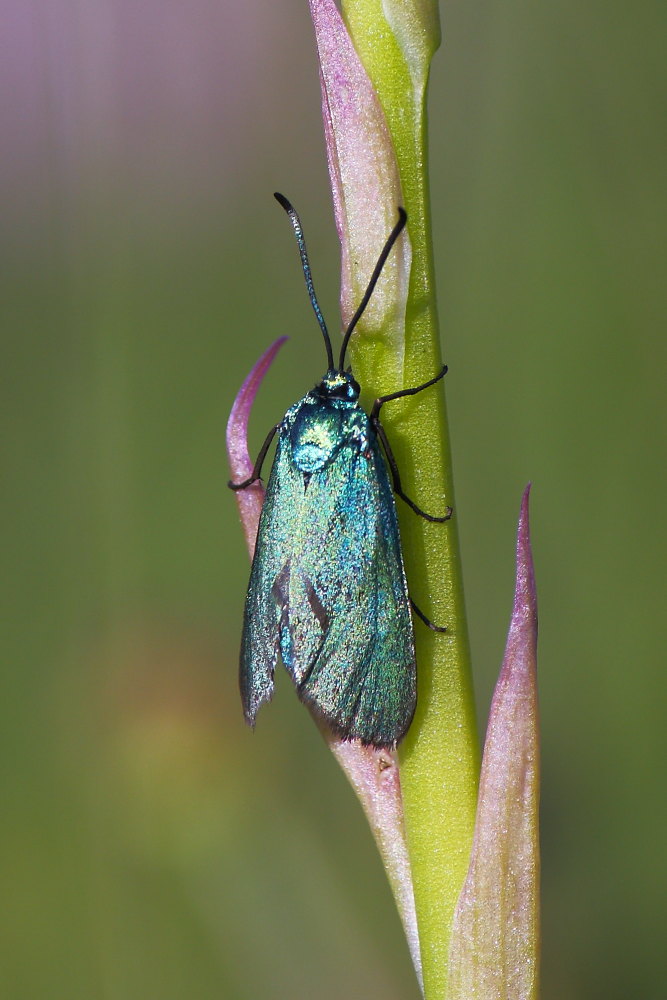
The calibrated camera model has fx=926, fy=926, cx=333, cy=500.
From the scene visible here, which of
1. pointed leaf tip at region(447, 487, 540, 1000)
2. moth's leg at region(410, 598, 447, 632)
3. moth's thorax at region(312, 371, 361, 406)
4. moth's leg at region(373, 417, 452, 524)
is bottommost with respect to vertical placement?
pointed leaf tip at region(447, 487, 540, 1000)

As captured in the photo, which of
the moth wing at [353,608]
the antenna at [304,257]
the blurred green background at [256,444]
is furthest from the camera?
the blurred green background at [256,444]

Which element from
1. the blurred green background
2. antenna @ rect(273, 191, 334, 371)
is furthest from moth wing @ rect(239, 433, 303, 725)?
the blurred green background

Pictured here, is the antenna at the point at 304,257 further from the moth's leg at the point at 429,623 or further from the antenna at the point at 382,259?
the moth's leg at the point at 429,623

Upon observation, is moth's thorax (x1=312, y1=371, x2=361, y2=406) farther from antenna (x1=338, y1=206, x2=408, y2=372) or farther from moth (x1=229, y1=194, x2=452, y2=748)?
antenna (x1=338, y1=206, x2=408, y2=372)

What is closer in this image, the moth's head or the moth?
the moth

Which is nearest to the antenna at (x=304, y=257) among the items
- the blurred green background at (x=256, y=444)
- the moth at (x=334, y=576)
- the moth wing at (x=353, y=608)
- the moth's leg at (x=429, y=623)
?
the moth at (x=334, y=576)

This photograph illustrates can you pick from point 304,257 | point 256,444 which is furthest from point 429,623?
point 256,444

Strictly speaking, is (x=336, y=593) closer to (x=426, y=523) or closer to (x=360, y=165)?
(x=426, y=523)
